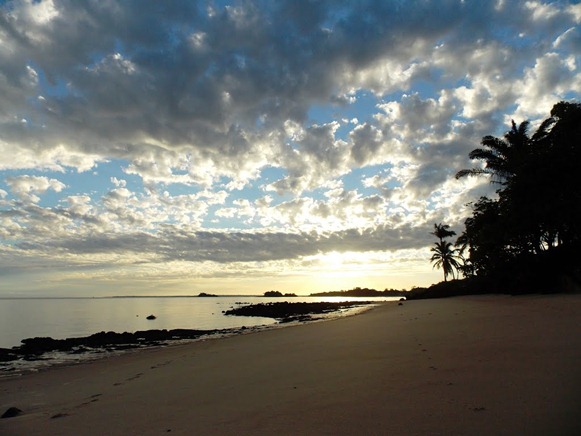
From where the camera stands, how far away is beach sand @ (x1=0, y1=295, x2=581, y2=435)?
3.65 meters

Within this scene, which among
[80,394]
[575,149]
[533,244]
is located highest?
[575,149]

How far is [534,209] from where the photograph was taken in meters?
23.0

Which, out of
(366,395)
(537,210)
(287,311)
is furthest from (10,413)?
(287,311)

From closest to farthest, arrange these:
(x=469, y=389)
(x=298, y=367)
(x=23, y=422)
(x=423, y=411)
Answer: (x=423, y=411) → (x=469, y=389) → (x=23, y=422) → (x=298, y=367)

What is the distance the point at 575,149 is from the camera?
2300 cm

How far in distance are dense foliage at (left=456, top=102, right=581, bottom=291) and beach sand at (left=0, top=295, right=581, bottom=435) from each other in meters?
17.3

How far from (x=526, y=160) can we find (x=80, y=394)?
2674cm

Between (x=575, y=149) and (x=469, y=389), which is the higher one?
(x=575, y=149)

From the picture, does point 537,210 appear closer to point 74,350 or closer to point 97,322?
point 74,350

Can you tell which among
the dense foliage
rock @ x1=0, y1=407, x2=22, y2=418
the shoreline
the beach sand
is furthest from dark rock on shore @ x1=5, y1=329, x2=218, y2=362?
the dense foliage

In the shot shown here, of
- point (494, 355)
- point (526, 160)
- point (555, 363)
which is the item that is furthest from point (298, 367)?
point (526, 160)

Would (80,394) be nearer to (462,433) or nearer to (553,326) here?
(462,433)

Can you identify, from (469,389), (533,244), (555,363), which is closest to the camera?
(469,389)

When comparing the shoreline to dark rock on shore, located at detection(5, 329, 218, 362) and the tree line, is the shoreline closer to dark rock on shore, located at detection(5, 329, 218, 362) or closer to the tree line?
dark rock on shore, located at detection(5, 329, 218, 362)
